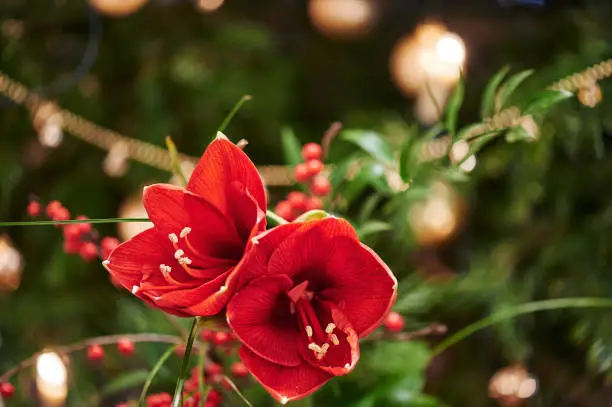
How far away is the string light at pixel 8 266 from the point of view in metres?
0.93

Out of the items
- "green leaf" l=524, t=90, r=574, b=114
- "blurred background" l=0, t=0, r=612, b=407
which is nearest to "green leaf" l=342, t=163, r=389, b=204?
"green leaf" l=524, t=90, r=574, b=114

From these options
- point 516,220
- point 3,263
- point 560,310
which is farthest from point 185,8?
point 560,310

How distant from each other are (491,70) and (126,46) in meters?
0.59

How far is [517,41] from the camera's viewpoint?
936mm

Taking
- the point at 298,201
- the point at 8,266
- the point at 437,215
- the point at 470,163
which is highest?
the point at 298,201

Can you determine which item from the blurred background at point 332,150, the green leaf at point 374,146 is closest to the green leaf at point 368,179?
the green leaf at point 374,146

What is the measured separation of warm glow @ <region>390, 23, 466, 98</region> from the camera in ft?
2.87

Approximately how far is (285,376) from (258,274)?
0.19 feet

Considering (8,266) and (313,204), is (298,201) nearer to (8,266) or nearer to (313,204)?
(313,204)

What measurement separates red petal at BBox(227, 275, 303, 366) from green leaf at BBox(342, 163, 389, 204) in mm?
134

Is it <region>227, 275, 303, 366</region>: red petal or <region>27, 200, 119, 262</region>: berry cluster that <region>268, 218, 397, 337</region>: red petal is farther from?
<region>27, 200, 119, 262</region>: berry cluster

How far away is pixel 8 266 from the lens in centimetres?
94

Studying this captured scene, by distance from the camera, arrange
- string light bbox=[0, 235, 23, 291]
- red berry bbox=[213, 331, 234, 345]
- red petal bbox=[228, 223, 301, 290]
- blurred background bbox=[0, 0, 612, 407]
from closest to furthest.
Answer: red petal bbox=[228, 223, 301, 290], red berry bbox=[213, 331, 234, 345], blurred background bbox=[0, 0, 612, 407], string light bbox=[0, 235, 23, 291]

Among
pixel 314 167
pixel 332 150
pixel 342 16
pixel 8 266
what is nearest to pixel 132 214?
pixel 8 266
